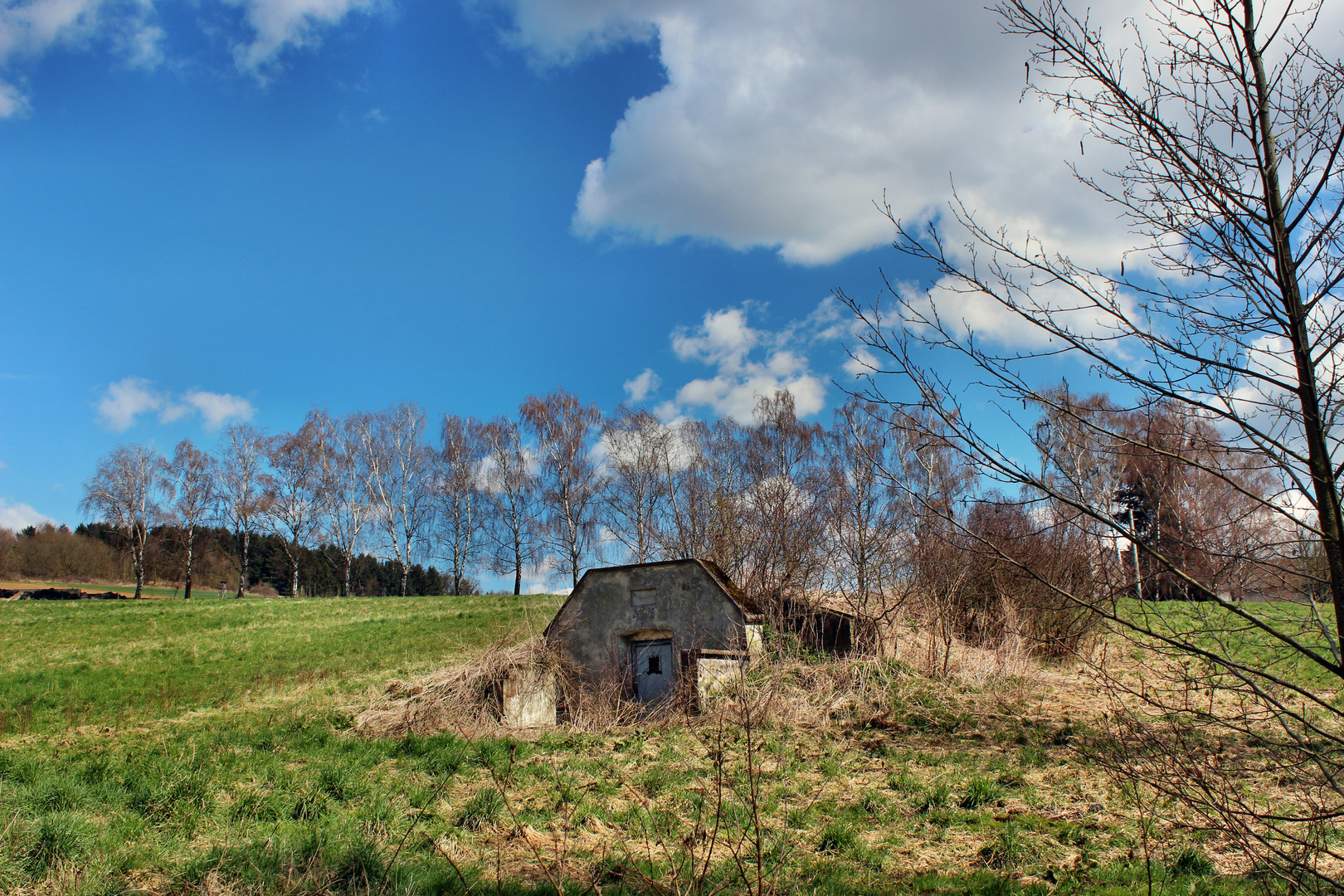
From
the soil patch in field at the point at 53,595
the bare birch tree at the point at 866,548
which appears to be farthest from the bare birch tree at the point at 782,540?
the soil patch in field at the point at 53,595

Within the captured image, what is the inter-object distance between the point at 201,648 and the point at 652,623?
13136 mm

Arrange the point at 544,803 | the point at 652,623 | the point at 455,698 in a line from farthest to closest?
the point at 652,623, the point at 455,698, the point at 544,803

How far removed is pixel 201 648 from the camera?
18.5 metres

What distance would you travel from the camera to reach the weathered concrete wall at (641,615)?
43.0 ft

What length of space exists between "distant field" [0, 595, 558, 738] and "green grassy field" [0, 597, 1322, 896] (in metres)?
0.22

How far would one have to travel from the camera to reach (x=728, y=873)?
16.9ft

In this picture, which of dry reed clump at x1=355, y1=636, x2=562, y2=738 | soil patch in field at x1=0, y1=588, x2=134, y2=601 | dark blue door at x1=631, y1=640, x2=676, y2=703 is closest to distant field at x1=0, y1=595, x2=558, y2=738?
dry reed clump at x1=355, y1=636, x2=562, y2=738

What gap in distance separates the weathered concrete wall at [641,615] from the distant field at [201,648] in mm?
1213

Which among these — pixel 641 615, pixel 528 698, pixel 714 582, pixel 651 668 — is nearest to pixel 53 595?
pixel 528 698

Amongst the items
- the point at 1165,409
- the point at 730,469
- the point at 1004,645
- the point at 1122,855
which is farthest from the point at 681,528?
the point at 1165,409

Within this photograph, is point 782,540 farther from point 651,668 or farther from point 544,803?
point 544,803

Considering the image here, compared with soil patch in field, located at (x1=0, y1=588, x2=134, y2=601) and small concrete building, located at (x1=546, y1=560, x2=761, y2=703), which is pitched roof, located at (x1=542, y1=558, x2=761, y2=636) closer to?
small concrete building, located at (x1=546, y1=560, x2=761, y2=703)

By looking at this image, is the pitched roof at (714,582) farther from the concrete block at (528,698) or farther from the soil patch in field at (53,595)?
the soil patch in field at (53,595)

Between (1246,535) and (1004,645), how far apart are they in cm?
1174
